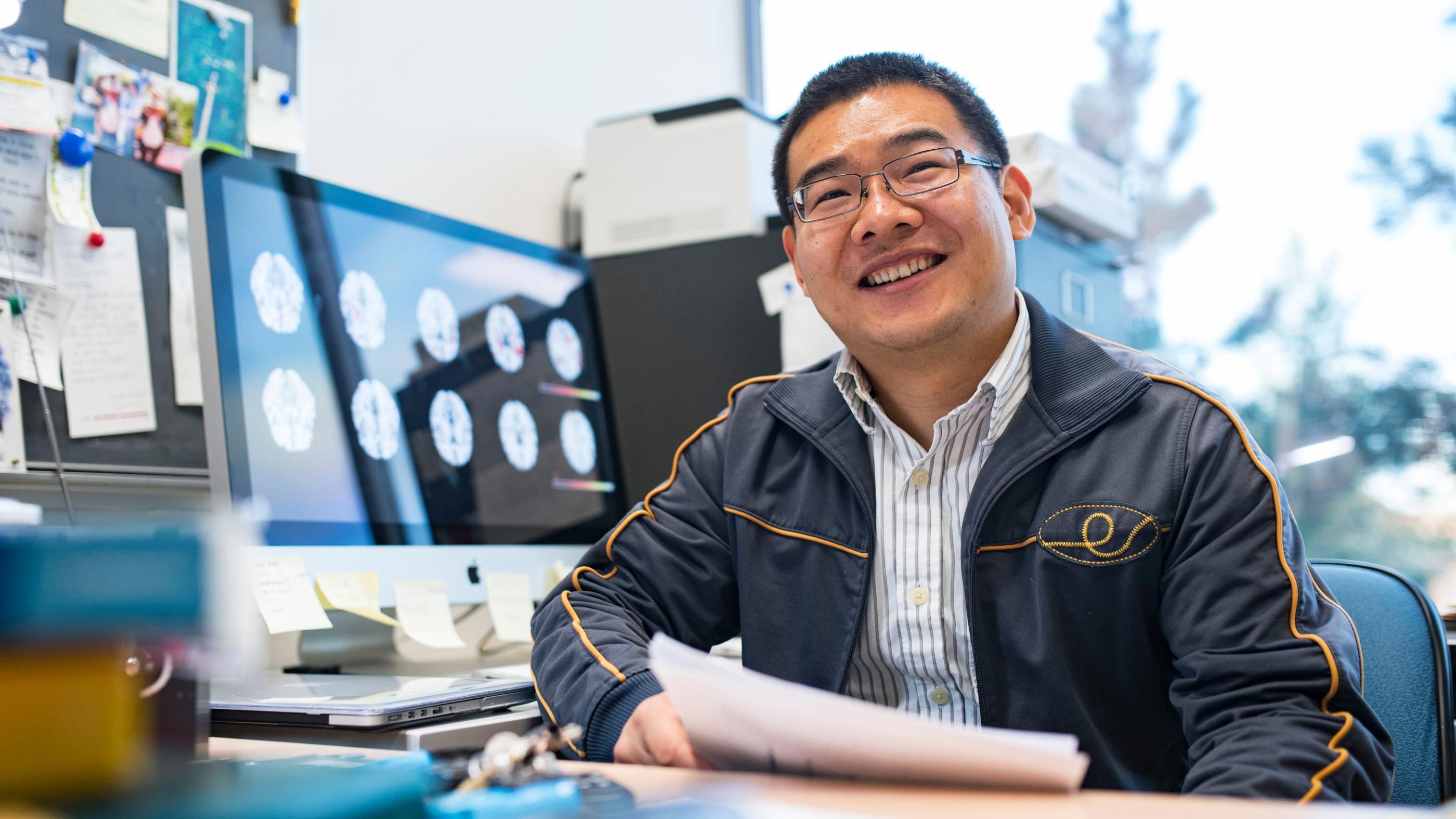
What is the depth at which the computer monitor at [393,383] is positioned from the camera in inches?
48.3

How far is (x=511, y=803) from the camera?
48 cm

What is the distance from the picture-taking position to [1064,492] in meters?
1.10

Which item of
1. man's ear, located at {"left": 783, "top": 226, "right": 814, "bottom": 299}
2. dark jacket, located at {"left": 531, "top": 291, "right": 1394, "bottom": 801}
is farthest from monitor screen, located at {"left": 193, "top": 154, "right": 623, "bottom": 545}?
man's ear, located at {"left": 783, "top": 226, "right": 814, "bottom": 299}

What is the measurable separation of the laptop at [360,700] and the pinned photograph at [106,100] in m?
0.73

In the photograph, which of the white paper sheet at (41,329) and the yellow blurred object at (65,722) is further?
the white paper sheet at (41,329)

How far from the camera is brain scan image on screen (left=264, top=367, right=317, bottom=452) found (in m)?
1.25

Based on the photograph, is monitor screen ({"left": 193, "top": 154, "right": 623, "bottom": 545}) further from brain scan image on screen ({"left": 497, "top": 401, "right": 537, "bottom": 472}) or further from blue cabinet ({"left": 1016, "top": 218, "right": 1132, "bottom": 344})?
blue cabinet ({"left": 1016, "top": 218, "right": 1132, "bottom": 344})

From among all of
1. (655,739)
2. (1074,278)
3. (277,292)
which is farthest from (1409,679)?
(277,292)

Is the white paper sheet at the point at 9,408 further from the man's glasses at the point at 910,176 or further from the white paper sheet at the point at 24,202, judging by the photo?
the man's glasses at the point at 910,176

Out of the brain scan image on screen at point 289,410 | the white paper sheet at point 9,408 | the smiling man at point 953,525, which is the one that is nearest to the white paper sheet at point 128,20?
the white paper sheet at point 9,408

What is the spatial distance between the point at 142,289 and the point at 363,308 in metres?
0.30

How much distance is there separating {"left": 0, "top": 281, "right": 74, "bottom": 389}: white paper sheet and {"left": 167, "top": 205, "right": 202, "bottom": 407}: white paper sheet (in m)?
0.13

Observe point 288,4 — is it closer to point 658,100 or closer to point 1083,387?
point 658,100

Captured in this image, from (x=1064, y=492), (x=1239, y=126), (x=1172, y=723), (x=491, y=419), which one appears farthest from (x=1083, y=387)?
(x=1239, y=126)
